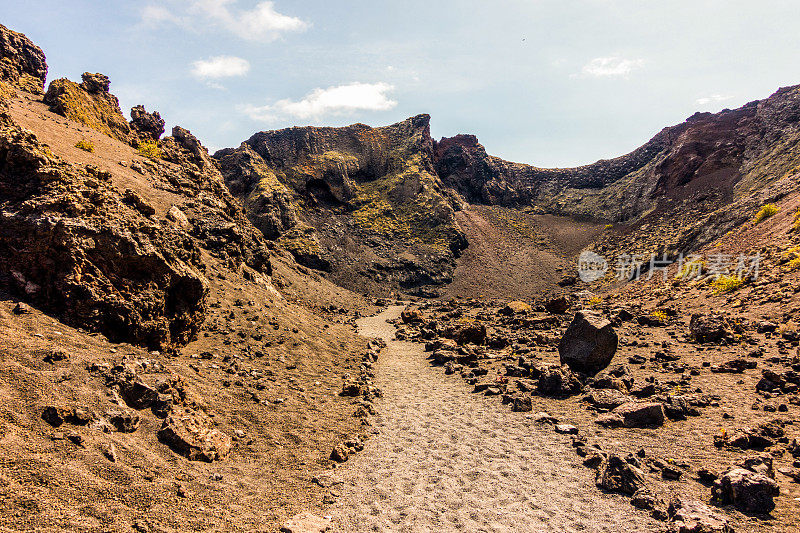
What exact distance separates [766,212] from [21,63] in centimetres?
7680

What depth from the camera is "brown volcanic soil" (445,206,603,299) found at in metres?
61.6

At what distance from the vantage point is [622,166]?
94312 millimetres

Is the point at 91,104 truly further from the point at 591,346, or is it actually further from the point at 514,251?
the point at 514,251

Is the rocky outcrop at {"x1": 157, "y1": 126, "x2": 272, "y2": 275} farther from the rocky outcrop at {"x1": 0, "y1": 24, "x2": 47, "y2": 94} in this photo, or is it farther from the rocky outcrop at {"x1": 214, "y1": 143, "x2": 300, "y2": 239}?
the rocky outcrop at {"x1": 214, "y1": 143, "x2": 300, "y2": 239}

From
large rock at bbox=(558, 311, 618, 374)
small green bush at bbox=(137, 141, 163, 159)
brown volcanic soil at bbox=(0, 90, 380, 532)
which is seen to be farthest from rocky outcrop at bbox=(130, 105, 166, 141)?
large rock at bbox=(558, 311, 618, 374)

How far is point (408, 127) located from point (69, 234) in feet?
306

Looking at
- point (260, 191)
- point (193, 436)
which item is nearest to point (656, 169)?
point (260, 191)

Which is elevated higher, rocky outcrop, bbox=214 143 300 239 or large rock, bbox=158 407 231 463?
rocky outcrop, bbox=214 143 300 239

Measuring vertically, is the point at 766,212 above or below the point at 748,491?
above

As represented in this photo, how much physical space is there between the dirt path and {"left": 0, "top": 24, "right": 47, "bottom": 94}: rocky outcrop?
139ft

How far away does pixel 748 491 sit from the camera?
23.3 feet

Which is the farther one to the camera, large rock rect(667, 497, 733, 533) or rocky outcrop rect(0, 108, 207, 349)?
rocky outcrop rect(0, 108, 207, 349)

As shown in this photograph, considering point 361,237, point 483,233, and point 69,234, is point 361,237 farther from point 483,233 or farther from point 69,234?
point 69,234

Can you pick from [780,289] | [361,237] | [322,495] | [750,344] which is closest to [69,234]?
[322,495]
